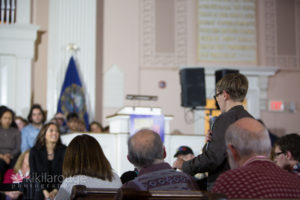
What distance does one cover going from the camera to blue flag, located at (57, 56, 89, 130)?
27.5ft

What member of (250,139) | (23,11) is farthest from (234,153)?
(23,11)

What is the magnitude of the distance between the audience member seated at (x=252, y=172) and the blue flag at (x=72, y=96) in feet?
22.6

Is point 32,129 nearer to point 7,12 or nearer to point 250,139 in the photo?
point 7,12

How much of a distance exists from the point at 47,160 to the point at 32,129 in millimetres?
2117

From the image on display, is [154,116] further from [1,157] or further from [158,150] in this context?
[158,150]

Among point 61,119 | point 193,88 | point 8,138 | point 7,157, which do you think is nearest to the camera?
point 7,157

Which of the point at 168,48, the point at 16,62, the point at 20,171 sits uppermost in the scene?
the point at 168,48

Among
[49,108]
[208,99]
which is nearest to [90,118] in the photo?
[49,108]

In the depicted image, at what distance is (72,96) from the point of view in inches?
336

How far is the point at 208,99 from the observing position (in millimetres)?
9508

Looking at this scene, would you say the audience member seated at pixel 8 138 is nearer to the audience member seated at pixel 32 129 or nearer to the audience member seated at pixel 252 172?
the audience member seated at pixel 32 129

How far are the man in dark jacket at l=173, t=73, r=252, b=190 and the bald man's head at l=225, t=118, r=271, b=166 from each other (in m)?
0.79

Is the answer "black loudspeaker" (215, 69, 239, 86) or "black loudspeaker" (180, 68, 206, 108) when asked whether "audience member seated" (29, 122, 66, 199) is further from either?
"black loudspeaker" (215, 69, 239, 86)

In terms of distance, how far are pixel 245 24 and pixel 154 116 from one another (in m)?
5.07
